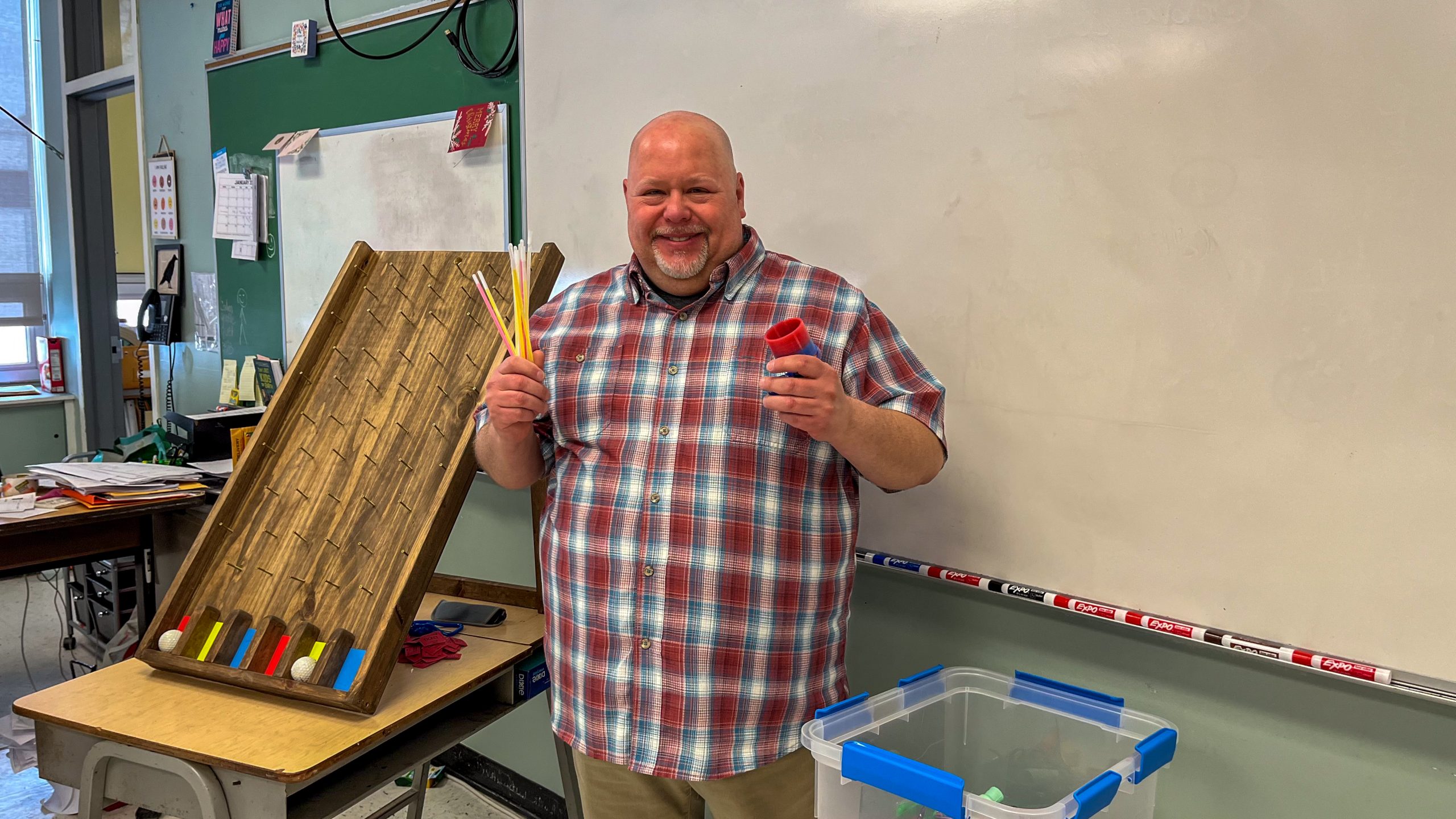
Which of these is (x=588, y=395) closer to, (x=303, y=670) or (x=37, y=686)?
(x=303, y=670)

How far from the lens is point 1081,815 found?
3.33 ft

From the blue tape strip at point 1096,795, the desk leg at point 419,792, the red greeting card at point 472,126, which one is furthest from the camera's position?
the red greeting card at point 472,126

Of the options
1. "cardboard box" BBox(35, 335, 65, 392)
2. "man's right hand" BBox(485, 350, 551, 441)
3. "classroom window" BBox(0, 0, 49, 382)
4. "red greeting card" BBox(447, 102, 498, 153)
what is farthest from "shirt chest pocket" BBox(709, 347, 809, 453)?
"classroom window" BBox(0, 0, 49, 382)

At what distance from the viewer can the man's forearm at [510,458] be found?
147 cm

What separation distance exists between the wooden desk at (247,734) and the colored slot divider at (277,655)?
4 cm

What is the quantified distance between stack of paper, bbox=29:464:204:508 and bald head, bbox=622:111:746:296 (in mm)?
1865

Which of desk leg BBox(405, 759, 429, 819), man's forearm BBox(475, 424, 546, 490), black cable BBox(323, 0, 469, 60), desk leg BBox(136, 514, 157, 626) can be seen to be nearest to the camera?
man's forearm BBox(475, 424, 546, 490)

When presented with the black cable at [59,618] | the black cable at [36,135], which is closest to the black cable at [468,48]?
the black cable at [59,618]

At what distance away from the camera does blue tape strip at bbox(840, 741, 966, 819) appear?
102 centimetres

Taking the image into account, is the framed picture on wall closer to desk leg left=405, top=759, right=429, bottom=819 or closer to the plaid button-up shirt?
desk leg left=405, top=759, right=429, bottom=819

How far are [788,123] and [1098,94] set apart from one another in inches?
23.2

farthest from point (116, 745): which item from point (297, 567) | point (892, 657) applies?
point (892, 657)

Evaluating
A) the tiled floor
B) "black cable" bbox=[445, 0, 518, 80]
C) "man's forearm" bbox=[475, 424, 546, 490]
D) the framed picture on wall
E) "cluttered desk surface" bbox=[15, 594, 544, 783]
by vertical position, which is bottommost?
the tiled floor

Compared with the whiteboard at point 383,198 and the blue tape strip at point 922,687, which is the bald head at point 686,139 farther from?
the whiteboard at point 383,198
